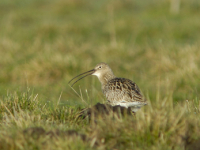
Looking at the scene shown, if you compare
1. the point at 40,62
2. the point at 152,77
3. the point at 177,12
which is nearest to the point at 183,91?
the point at 152,77

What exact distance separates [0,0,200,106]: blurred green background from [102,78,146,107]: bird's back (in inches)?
9.9

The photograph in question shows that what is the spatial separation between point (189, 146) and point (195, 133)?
20 centimetres

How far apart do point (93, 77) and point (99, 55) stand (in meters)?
2.43

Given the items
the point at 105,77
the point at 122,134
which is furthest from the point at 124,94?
the point at 122,134

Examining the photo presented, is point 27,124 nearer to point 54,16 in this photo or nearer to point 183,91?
point 183,91

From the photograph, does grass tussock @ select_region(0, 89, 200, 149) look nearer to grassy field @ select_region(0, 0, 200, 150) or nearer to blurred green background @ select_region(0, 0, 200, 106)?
grassy field @ select_region(0, 0, 200, 150)

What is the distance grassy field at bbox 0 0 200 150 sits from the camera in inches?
131

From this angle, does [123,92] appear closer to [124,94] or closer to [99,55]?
[124,94]

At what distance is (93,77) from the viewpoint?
7.78 m

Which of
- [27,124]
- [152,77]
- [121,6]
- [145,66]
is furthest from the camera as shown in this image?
[121,6]

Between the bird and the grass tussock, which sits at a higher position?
the bird

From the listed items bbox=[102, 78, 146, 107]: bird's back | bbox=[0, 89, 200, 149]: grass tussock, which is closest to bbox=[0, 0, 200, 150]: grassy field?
bbox=[0, 89, 200, 149]: grass tussock

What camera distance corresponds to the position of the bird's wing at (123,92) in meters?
5.06

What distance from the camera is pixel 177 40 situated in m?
12.8
